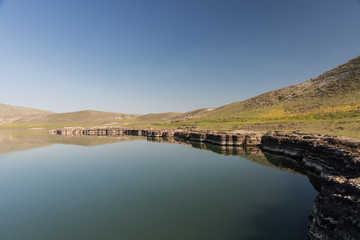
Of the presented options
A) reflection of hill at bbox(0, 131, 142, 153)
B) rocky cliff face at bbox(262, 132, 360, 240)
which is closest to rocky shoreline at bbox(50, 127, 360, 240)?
rocky cliff face at bbox(262, 132, 360, 240)

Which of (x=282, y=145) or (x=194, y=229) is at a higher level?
(x=282, y=145)

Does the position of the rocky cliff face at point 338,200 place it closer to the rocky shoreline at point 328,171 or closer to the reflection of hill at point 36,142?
the rocky shoreline at point 328,171

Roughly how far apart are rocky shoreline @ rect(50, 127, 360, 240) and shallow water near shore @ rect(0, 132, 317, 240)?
81.2 inches

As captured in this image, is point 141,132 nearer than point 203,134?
No

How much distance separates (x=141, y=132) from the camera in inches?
3600

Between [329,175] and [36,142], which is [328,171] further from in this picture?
[36,142]

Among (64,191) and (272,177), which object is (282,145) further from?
(64,191)

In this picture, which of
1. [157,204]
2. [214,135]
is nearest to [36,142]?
[214,135]

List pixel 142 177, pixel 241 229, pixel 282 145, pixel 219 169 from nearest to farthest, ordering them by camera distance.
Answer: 1. pixel 241 229
2. pixel 142 177
3. pixel 219 169
4. pixel 282 145

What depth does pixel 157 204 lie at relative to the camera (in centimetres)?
1395

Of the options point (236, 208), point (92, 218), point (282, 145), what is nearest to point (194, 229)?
point (236, 208)

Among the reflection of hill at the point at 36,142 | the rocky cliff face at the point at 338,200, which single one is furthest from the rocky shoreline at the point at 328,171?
the reflection of hill at the point at 36,142

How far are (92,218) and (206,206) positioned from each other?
8935 millimetres

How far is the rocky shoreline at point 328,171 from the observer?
718cm
